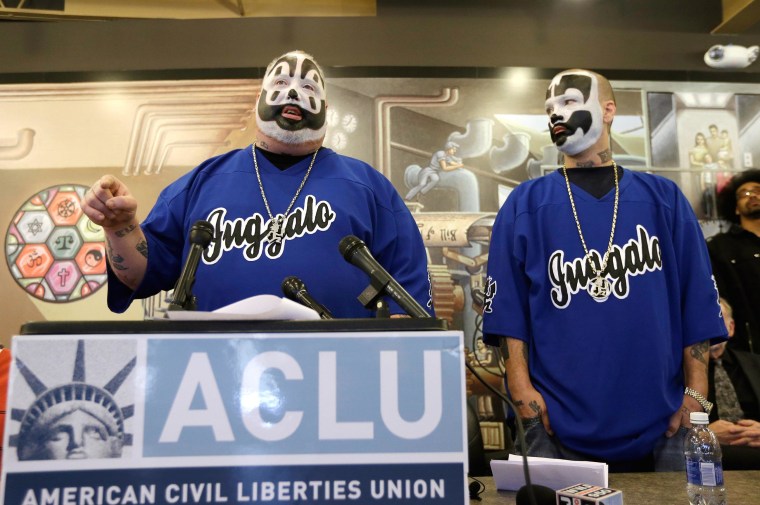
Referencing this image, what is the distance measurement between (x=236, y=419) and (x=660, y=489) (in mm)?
883

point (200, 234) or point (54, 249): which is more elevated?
point (54, 249)

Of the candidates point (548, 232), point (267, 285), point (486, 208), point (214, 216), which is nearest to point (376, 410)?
point (267, 285)

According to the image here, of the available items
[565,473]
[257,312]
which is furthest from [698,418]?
[257,312]

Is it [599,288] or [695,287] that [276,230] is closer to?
[599,288]

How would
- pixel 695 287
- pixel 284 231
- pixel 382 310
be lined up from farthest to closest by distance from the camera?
pixel 695 287 → pixel 284 231 → pixel 382 310

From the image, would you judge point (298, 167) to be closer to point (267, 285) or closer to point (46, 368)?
point (267, 285)

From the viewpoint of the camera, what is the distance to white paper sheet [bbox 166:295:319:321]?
73cm

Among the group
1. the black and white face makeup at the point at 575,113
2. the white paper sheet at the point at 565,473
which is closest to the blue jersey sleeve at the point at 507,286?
the black and white face makeup at the point at 575,113

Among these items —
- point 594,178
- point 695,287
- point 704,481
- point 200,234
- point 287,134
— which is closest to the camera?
point 200,234

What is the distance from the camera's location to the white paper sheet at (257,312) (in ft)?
2.38

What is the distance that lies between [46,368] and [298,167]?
1.20 meters

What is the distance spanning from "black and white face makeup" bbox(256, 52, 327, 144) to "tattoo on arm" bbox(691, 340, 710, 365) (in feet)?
4.13

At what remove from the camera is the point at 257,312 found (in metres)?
0.74

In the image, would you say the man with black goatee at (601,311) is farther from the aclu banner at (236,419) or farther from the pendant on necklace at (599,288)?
the aclu banner at (236,419)
